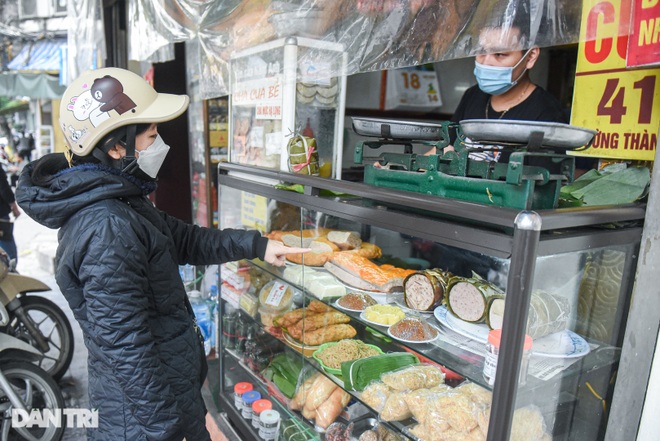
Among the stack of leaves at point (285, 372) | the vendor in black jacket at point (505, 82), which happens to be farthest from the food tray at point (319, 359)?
the vendor in black jacket at point (505, 82)

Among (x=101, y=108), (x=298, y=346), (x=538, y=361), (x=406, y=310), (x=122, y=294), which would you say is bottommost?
(x=298, y=346)

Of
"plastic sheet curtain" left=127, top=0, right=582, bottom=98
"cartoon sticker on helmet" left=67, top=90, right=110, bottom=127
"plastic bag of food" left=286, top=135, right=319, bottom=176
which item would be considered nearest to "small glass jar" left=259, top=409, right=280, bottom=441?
"plastic bag of food" left=286, top=135, right=319, bottom=176

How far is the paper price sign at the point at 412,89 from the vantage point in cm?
530

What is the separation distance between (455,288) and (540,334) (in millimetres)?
498

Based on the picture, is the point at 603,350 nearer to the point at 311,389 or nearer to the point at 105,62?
the point at 311,389

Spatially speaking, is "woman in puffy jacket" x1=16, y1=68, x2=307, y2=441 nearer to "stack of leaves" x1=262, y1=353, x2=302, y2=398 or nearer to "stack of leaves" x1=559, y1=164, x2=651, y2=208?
"stack of leaves" x1=262, y1=353, x2=302, y2=398

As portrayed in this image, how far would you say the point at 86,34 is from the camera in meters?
6.05

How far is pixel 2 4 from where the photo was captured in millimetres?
14828

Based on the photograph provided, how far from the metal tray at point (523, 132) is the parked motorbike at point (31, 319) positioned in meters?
3.82

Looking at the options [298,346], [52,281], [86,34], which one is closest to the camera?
[298,346]

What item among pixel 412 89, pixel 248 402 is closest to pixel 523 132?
pixel 248 402

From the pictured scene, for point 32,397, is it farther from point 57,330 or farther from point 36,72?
point 36,72

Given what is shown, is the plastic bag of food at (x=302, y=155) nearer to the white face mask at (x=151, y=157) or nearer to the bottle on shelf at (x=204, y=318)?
the white face mask at (x=151, y=157)

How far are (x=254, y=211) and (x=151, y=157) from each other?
1.23m
